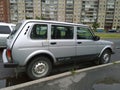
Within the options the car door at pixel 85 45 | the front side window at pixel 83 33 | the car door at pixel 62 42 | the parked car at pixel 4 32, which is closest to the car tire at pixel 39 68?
the car door at pixel 62 42

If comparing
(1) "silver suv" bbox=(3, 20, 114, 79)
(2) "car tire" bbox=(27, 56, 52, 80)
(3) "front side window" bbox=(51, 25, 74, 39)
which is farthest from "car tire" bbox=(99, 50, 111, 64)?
(2) "car tire" bbox=(27, 56, 52, 80)

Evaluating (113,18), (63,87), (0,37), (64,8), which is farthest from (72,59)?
(113,18)

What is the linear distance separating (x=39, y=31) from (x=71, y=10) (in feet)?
274

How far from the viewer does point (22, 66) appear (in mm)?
4211

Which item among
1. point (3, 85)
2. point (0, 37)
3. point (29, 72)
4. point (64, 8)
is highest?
point (64, 8)

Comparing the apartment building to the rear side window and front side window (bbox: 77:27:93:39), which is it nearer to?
the rear side window

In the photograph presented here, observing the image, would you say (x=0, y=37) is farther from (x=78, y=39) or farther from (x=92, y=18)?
(x=92, y=18)

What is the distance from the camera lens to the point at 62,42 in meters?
4.84

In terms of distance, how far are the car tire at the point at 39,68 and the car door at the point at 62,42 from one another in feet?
1.37

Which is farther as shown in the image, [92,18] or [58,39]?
[92,18]

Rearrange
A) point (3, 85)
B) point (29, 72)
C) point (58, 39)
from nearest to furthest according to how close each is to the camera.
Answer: point (3, 85) < point (29, 72) < point (58, 39)

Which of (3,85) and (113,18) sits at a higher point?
(113,18)

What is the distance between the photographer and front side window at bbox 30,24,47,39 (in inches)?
171

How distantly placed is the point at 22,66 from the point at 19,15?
3406 inches
